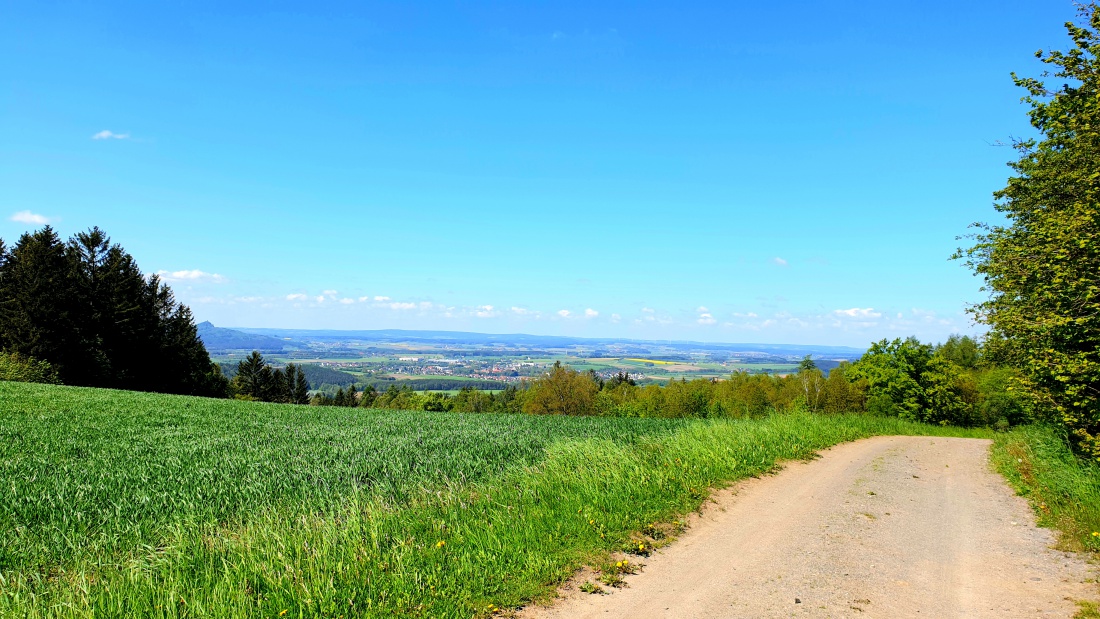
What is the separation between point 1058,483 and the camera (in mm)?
10211

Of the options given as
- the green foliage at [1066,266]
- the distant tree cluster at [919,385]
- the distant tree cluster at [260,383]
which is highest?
the green foliage at [1066,266]

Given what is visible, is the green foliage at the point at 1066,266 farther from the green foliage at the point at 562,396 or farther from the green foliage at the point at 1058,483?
the green foliage at the point at 562,396

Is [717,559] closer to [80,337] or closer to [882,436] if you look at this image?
[882,436]

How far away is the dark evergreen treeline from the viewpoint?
44.4 meters

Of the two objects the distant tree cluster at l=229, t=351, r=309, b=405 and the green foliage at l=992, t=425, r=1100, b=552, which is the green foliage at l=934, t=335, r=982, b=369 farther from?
the distant tree cluster at l=229, t=351, r=309, b=405

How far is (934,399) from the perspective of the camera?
170ft

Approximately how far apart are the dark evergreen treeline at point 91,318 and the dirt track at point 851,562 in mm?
53361

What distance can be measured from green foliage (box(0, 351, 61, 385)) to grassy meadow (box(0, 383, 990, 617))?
1185 inches

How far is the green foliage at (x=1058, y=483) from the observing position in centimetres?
790

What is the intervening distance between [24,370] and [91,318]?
1246 centimetres

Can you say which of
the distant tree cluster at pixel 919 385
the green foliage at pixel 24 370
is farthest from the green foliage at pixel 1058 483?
the green foliage at pixel 24 370

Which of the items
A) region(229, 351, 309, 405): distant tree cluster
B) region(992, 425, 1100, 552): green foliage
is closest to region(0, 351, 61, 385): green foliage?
region(229, 351, 309, 405): distant tree cluster

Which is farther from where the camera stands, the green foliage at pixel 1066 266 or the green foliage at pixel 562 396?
the green foliage at pixel 562 396

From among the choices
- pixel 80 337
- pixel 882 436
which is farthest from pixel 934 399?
pixel 80 337
